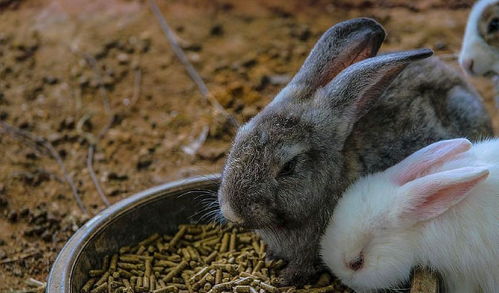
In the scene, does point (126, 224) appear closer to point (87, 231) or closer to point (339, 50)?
point (87, 231)

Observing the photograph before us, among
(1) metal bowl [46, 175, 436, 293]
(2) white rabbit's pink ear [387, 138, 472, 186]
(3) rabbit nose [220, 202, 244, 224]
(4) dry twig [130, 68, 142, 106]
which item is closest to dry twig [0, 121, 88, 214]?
(4) dry twig [130, 68, 142, 106]

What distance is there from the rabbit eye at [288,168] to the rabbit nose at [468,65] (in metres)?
2.05

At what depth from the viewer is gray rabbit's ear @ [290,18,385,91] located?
3713 mm

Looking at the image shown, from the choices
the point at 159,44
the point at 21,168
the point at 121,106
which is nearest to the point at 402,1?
the point at 159,44

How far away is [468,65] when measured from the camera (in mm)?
4777

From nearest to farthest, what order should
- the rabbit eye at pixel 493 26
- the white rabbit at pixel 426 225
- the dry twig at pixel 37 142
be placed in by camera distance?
1. the white rabbit at pixel 426 225
2. the rabbit eye at pixel 493 26
3. the dry twig at pixel 37 142

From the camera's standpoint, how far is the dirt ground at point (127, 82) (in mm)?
4805

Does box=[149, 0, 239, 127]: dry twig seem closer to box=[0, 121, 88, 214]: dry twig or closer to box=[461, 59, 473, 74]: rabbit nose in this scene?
box=[0, 121, 88, 214]: dry twig

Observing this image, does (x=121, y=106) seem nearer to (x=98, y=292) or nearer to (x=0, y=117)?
(x=0, y=117)

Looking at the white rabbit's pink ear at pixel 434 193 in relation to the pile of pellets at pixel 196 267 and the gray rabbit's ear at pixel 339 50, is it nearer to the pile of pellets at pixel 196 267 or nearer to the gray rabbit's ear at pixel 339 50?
Result: the pile of pellets at pixel 196 267

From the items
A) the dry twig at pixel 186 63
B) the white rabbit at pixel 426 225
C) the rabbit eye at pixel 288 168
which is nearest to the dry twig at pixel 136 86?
the dry twig at pixel 186 63

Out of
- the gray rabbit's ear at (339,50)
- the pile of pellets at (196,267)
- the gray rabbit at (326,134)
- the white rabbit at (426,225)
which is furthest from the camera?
the gray rabbit's ear at (339,50)

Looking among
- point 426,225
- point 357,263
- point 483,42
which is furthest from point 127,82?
point 426,225

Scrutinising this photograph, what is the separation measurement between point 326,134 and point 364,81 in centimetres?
32
